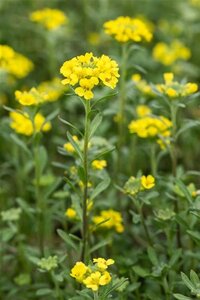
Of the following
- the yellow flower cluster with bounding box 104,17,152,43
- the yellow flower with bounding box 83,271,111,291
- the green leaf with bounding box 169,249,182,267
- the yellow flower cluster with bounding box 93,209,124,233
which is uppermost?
the yellow flower cluster with bounding box 104,17,152,43

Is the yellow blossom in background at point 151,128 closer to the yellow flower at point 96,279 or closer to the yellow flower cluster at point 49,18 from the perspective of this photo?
the yellow flower at point 96,279

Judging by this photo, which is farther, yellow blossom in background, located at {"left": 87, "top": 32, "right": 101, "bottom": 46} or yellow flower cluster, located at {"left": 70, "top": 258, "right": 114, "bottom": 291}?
yellow blossom in background, located at {"left": 87, "top": 32, "right": 101, "bottom": 46}

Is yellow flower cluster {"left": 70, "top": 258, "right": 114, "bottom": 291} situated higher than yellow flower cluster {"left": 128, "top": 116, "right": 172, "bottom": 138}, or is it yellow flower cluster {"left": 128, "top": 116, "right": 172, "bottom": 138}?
yellow flower cluster {"left": 128, "top": 116, "right": 172, "bottom": 138}

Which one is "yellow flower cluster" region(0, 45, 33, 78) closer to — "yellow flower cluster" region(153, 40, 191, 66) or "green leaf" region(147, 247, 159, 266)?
"yellow flower cluster" region(153, 40, 191, 66)

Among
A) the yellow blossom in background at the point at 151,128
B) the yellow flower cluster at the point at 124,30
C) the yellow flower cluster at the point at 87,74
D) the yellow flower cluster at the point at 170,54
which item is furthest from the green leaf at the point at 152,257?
the yellow flower cluster at the point at 170,54

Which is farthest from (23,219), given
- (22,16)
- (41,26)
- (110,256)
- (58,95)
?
(22,16)

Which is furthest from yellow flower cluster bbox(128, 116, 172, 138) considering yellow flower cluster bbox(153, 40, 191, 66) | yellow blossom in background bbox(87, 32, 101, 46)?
yellow blossom in background bbox(87, 32, 101, 46)

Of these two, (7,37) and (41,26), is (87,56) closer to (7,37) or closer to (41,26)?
(41,26)

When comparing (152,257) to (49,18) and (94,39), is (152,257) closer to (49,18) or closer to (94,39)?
(49,18)
